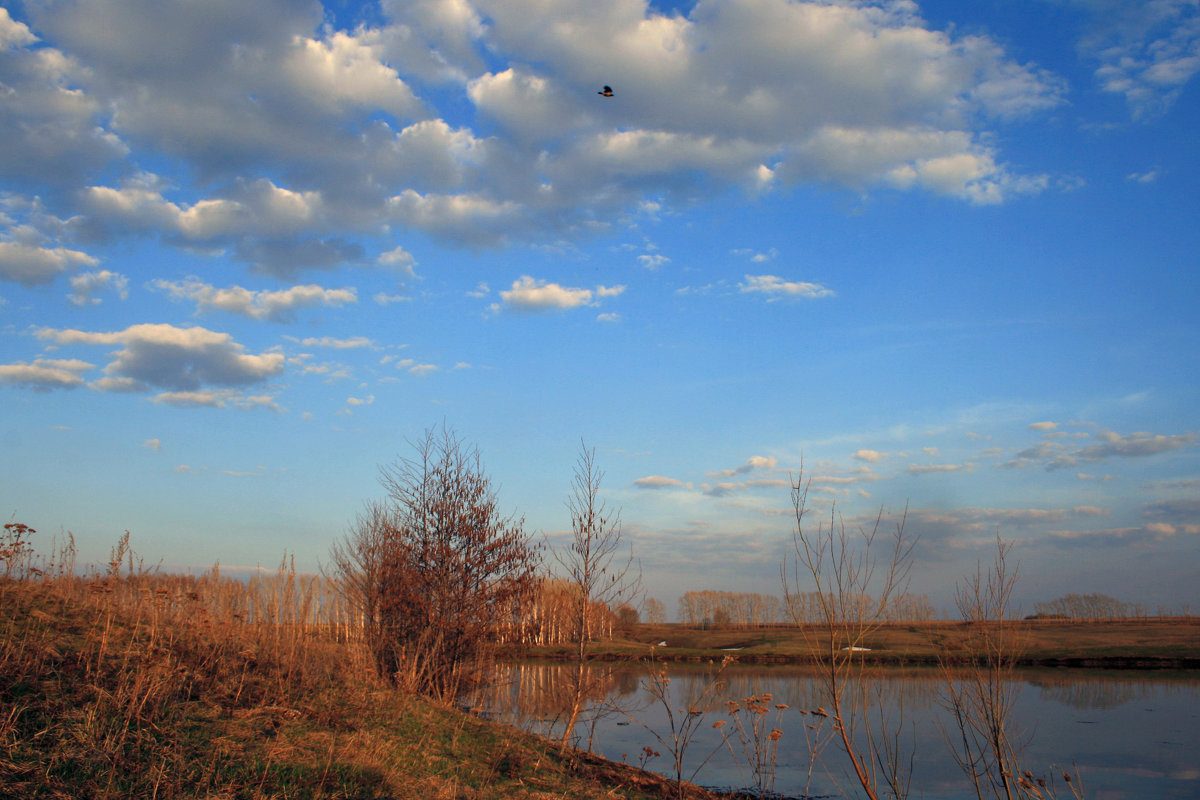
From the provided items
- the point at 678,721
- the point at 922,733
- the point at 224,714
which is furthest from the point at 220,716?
the point at 922,733

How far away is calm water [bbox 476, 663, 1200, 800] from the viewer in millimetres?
12852

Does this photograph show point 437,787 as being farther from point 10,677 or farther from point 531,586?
point 531,586

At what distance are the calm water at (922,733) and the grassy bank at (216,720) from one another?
7.24 ft

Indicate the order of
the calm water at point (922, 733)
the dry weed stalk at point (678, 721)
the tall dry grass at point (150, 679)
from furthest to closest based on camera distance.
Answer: the calm water at point (922, 733)
the dry weed stalk at point (678, 721)
the tall dry grass at point (150, 679)

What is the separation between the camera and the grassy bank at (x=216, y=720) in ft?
17.9

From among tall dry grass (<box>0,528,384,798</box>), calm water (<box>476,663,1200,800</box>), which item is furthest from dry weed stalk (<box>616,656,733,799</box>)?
tall dry grass (<box>0,528,384,798</box>)

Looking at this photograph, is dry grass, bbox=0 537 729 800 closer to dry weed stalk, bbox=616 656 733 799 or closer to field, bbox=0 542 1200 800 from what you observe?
field, bbox=0 542 1200 800

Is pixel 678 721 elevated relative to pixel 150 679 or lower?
lower

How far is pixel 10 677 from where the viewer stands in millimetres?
6539

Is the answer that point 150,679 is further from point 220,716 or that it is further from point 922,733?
point 922,733

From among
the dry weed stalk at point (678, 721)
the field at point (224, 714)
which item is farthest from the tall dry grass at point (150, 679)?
the dry weed stalk at point (678, 721)

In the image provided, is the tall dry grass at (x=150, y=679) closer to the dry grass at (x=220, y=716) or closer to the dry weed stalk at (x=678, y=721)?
the dry grass at (x=220, y=716)

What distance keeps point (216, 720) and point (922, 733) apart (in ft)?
57.0

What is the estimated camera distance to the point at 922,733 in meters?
17.8
